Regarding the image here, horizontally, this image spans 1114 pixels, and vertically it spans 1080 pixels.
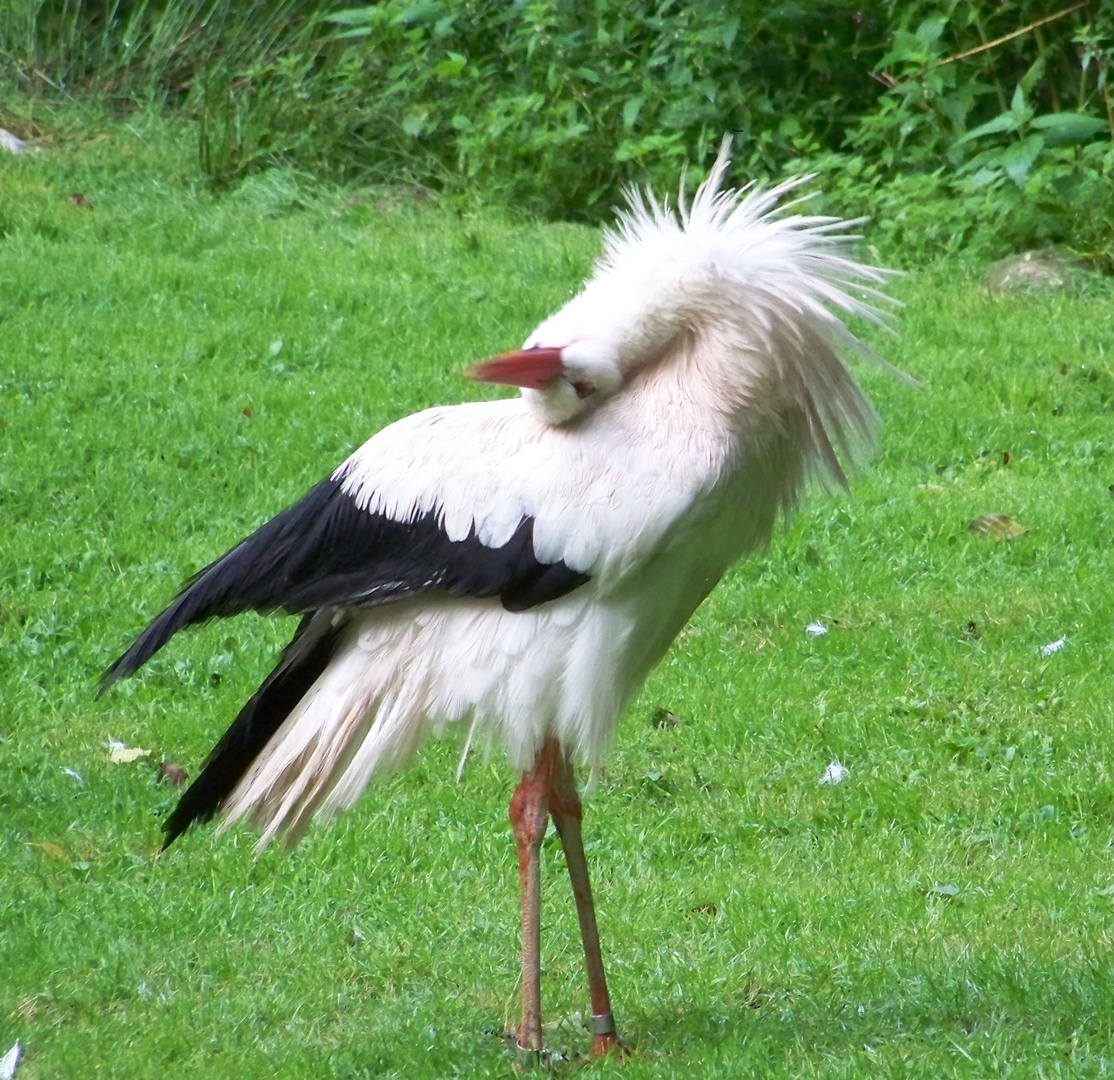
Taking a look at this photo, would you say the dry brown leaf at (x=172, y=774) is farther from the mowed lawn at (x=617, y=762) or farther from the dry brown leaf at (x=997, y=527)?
the dry brown leaf at (x=997, y=527)

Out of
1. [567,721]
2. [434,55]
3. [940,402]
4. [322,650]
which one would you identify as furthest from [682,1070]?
[434,55]

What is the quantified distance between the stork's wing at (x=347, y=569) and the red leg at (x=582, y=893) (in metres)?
0.55

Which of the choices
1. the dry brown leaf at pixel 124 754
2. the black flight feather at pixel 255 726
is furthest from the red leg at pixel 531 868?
the dry brown leaf at pixel 124 754

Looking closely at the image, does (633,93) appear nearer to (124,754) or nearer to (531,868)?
(124,754)

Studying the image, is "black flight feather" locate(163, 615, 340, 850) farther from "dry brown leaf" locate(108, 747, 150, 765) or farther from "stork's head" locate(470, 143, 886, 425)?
"dry brown leaf" locate(108, 747, 150, 765)

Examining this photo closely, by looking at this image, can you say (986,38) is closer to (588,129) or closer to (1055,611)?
(588,129)

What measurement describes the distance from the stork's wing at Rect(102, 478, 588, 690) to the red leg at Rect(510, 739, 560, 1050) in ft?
1.52

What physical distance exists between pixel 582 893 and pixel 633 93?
26.5ft

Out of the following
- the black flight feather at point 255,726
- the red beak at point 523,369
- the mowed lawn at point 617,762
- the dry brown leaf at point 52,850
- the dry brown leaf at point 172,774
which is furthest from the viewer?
the dry brown leaf at point 172,774

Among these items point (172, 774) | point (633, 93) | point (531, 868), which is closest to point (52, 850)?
point (172, 774)

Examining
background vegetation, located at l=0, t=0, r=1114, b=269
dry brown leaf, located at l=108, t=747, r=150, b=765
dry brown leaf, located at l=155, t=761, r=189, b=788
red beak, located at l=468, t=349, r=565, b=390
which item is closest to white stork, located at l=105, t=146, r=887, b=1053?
red beak, located at l=468, t=349, r=565, b=390

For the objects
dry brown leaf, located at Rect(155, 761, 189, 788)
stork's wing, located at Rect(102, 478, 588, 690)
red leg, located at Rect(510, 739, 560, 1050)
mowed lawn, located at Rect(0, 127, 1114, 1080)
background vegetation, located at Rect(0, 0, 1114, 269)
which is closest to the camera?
stork's wing, located at Rect(102, 478, 588, 690)

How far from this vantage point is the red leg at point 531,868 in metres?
4.12

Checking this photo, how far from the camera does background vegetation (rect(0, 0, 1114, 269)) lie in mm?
10539
